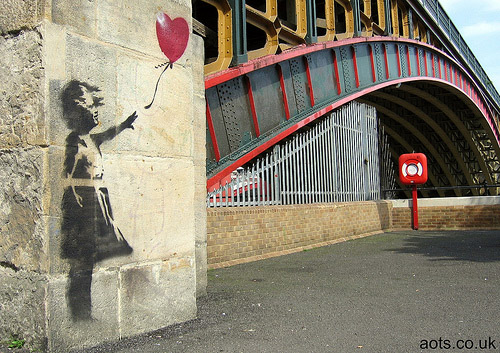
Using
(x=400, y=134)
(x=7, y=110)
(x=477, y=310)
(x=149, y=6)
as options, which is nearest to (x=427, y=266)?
(x=477, y=310)

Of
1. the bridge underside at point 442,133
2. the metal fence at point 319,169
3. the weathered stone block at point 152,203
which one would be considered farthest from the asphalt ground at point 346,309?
the bridge underside at point 442,133

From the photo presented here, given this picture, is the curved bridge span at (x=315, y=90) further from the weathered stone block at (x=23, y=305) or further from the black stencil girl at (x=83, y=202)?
the weathered stone block at (x=23, y=305)

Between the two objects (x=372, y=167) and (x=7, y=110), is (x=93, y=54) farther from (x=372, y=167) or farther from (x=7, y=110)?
(x=372, y=167)

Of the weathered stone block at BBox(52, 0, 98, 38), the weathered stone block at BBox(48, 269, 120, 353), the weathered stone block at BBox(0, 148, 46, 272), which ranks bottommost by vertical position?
the weathered stone block at BBox(48, 269, 120, 353)

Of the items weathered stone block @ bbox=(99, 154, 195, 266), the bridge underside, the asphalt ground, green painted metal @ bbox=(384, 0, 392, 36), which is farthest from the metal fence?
the bridge underside

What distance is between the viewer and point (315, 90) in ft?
44.8

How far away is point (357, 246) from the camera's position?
11375 mm

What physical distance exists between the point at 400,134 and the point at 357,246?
26.7 m

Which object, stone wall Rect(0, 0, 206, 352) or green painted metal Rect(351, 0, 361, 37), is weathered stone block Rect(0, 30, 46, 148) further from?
green painted metal Rect(351, 0, 361, 37)

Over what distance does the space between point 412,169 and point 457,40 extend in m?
18.2

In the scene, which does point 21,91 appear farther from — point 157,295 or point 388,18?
point 388,18

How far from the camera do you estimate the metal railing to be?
2491cm

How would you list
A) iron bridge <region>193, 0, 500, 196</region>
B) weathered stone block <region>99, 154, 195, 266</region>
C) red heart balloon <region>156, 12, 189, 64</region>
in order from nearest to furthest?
weathered stone block <region>99, 154, 195, 266</region> < red heart balloon <region>156, 12, 189, 64</region> < iron bridge <region>193, 0, 500, 196</region>

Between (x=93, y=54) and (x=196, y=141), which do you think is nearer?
(x=93, y=54)
